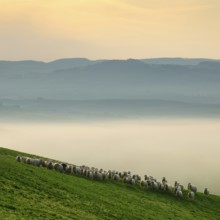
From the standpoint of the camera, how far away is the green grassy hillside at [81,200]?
106 feet

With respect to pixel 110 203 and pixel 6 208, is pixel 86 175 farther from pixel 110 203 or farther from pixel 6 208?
pixel 6 208

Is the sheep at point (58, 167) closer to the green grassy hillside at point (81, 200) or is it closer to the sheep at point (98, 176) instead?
the green grassy hillside at point (81, 200)

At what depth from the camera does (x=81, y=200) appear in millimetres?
39750

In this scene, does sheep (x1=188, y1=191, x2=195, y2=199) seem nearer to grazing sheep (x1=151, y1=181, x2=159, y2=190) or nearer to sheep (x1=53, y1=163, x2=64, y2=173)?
grazing sheep (x1=151, y1=181, x2=159, y2=190)

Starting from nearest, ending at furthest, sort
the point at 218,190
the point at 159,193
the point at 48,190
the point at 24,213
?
1. the point at 24,213
2. the point at 48,190
3. the point at 159,193
4. the point at 218,190

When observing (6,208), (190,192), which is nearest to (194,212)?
(190,192)

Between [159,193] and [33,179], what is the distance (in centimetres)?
1945

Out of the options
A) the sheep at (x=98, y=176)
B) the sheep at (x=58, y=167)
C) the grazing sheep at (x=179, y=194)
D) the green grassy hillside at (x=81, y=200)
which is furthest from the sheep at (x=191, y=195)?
the sheep at (x=58, y=167)

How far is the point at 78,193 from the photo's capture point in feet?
138

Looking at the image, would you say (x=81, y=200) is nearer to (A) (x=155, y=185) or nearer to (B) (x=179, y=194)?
(A) (x=155, y=185)

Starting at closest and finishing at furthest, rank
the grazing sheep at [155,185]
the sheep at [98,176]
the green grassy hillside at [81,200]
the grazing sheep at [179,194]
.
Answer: the green grassy hillside at [81,200] < the grazing sheep at [179,194] < the sheep at [98,176] < the grazing sheep at [155,185]

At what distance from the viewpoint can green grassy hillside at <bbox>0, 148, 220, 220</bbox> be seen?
32406 millimetres

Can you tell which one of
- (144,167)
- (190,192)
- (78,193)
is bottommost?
(78,193)

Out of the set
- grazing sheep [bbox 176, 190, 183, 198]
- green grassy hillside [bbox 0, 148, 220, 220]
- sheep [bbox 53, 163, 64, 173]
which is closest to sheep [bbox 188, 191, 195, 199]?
green grassy hillside [bbox 0, 148, 220, 220]
